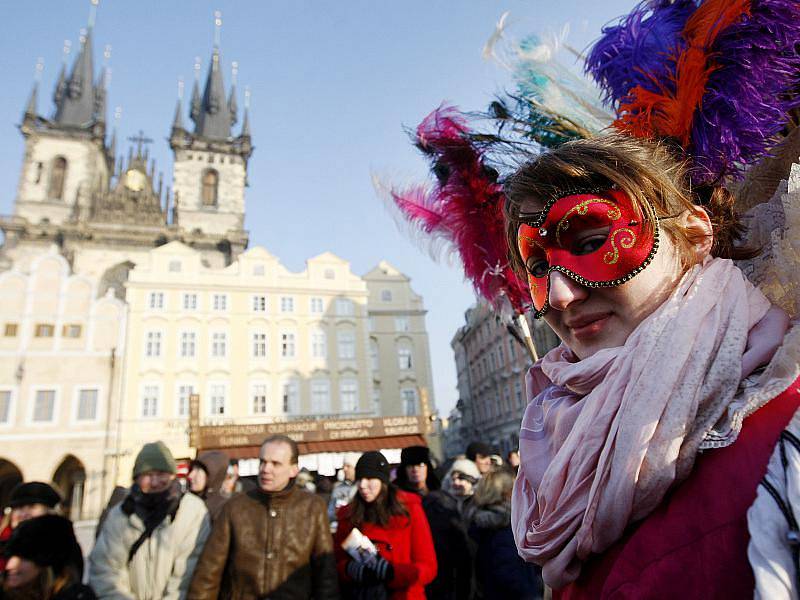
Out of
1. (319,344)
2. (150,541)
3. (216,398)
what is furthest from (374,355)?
(150,541)

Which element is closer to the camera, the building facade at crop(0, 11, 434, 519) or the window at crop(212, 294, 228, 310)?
the building facade at crop(0, 11, 434, 519)

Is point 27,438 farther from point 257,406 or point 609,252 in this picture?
point 609,252

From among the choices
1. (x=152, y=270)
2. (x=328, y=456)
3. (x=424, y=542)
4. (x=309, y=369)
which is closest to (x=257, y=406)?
(x=309, y=369)

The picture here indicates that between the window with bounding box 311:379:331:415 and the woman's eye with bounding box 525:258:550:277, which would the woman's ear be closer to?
the woman's eye with bounding box 525:258:550:277

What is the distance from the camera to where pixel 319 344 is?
90.6ft

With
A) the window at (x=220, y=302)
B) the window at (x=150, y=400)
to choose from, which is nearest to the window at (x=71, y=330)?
the window at (x=150, y=400)

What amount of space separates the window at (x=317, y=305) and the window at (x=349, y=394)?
4.33 m

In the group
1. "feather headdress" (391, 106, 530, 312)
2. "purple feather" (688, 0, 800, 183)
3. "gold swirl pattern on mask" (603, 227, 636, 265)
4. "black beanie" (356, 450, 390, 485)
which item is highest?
"feather headdress" (391, 106, 530, 312)

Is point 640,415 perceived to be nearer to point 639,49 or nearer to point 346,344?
point 639,49

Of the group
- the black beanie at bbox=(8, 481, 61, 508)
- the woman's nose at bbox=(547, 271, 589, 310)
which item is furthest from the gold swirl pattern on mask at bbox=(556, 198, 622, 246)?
the black beanie at bbox=(8, 481, 61, 508)

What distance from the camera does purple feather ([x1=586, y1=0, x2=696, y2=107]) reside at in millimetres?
1543

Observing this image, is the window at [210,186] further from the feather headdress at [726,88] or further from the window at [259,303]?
the feather headdress at [726,88]

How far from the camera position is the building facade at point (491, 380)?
27703mm

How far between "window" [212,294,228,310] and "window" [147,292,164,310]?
2.59 meters
